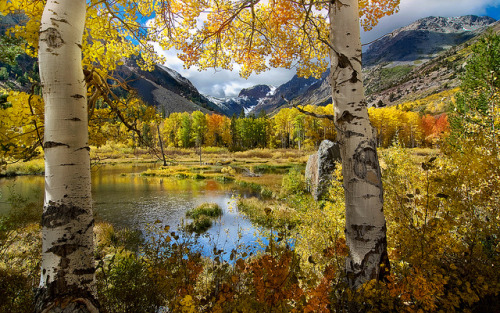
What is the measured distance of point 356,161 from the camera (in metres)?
1.96

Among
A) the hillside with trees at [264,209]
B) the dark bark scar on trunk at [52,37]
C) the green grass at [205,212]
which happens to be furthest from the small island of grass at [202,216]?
the dark bark scar on trunk at [52,37]

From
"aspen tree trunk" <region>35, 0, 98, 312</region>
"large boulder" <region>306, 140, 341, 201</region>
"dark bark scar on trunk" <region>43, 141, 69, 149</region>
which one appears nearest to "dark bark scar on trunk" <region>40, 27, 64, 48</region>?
"aspen tree trunk" <region>35, 0, 98, 312</region>

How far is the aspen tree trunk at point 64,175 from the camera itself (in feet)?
4.28

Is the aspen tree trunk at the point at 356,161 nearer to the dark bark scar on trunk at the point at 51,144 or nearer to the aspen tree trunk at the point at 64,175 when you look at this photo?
the aspen tree trunk at the point at 64,175

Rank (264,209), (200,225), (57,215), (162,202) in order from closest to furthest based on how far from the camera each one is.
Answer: (57,215)
(264,209)
(200,225)
(162,202)

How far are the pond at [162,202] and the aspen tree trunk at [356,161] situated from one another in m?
7.32

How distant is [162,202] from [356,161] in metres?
17.6

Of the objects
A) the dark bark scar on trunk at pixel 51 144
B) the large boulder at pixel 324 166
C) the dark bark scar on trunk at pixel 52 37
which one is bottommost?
the large boulder at pixel 324 166

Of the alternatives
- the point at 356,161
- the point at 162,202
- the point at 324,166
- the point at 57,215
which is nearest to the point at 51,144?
the point at 57,215

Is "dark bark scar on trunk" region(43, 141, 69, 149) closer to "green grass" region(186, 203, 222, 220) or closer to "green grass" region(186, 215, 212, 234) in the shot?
"green grass" region(186, 215, 212, 234)

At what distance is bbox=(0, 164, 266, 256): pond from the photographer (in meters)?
11.5

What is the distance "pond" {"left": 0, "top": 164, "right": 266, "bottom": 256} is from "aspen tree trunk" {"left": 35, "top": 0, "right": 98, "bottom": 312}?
25.2 ft

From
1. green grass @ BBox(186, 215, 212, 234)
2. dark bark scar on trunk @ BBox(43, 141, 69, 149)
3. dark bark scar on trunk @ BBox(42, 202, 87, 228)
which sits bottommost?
green grass @ BBox(186, 215, 212, 234)

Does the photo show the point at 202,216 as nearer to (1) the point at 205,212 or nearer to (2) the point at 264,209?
(1) the point at 205,212
